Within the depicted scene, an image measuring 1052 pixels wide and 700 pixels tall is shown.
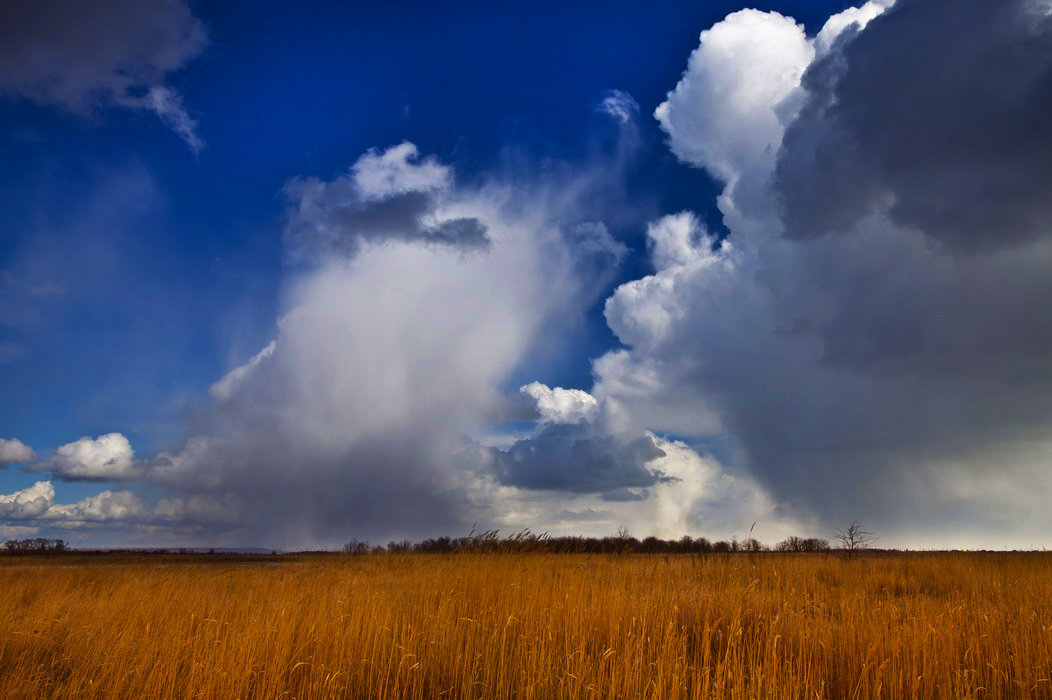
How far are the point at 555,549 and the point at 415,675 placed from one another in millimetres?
6888

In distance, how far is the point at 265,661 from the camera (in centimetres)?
624

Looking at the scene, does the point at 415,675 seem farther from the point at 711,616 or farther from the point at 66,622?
the point at 66,622

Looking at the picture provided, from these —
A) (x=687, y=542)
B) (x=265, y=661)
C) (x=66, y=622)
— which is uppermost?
(x=265, y=661)

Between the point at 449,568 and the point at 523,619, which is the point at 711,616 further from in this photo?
the point at 449,568

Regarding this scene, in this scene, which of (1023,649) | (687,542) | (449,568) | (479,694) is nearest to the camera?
(479,694)

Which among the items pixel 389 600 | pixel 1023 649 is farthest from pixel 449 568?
pixel 1023 649

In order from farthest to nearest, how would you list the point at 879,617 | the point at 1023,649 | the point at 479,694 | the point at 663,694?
the point at 879,617 → the point at 1023,649 → the point at 479,694 → the point at 663,694

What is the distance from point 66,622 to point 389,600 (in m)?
5.03

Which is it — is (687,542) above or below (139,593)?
below

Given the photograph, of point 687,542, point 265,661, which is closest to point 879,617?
point 265,661

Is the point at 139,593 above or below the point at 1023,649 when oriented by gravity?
below

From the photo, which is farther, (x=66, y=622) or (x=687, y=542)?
(x=687, y=542)

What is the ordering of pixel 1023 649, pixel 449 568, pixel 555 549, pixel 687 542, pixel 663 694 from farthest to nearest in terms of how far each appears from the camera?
pixel 687 542 → pixel 555 549 → pixel 449 568 → pixel 1023 649 → pixel 663 694

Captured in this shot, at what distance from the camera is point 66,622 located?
9234mm
